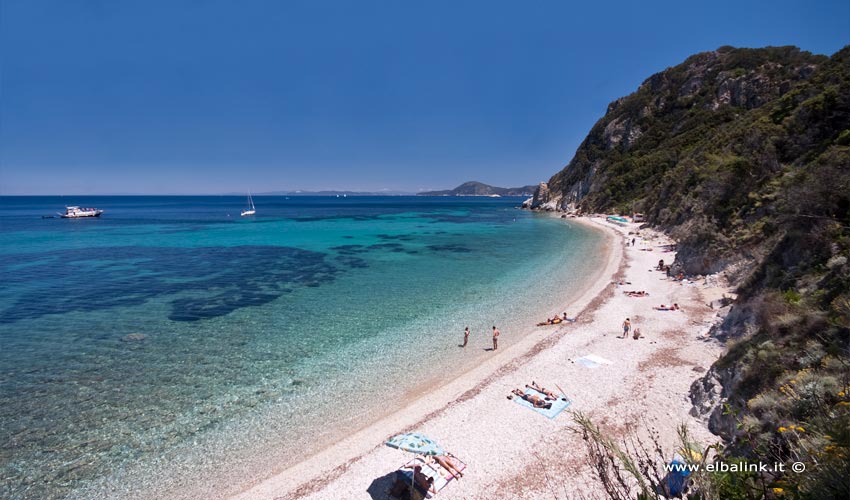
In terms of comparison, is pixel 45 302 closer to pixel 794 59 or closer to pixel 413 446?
pixel 413 446

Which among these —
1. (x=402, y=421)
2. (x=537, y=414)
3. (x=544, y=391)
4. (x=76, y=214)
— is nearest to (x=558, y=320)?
(x=544, y=391)

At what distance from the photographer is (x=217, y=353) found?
54.4ft

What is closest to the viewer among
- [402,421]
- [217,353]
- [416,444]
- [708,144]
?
Result: [416,444]

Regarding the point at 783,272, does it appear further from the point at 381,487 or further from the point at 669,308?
the point at 381,487

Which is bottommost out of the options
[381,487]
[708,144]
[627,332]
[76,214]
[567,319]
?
[381,487]

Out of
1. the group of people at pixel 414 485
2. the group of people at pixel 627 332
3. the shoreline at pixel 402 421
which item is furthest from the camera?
the group of people at pixel 627 332

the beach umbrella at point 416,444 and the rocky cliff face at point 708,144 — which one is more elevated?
the rocky cliff face at point 708,144

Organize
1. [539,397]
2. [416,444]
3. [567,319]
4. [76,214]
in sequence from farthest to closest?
[76,214] → [567,319] → [539,397] → [416,444]

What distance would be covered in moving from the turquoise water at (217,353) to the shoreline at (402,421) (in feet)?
1.93

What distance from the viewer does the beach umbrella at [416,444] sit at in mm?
9906

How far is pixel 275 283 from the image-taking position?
29.4 m

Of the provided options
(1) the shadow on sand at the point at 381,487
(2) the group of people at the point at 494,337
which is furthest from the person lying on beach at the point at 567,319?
(1) the shadow on sand at the point at 381,487

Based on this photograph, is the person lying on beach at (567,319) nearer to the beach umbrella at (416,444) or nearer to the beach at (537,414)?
the beach at (537,414)

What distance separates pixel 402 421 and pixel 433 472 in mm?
2947
